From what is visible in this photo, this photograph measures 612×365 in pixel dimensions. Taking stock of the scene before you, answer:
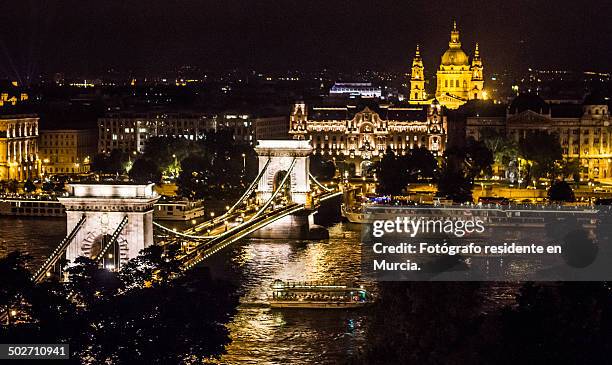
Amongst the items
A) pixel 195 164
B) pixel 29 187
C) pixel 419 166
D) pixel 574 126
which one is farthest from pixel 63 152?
pixel 574 126

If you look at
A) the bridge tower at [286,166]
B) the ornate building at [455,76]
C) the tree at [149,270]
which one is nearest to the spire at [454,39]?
the ornate building at [455,76]

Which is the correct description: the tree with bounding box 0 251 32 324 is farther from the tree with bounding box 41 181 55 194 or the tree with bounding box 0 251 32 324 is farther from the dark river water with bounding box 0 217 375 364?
the tree with bounding box 41 181 55 194

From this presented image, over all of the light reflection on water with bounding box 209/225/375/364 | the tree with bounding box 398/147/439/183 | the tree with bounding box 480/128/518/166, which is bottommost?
the light reflection on water with bounding box 209/225/375/364

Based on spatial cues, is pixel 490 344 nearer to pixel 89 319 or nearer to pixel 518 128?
pixel 89 319

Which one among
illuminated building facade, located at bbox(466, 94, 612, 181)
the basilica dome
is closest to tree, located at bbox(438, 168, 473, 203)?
illuminated building facade, located at bbox(466, 94, 612, 181)

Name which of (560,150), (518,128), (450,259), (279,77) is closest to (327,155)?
(518,128)

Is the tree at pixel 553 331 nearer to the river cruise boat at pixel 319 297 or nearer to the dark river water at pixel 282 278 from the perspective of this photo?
the dark river water at pixel 282 278

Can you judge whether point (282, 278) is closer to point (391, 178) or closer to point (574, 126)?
point (391, 178)
